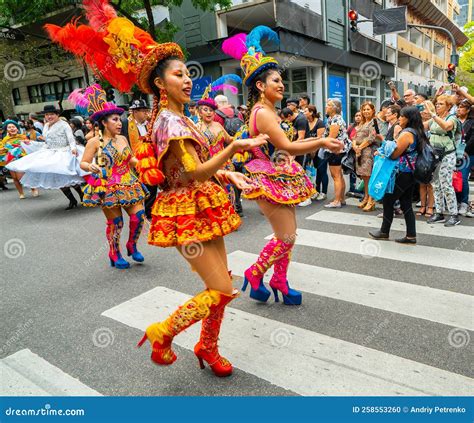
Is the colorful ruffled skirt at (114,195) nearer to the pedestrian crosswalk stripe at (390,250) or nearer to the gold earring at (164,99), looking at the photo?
the pedestrian crosswalk stripe at (390,250)

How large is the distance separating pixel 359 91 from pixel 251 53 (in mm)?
24398

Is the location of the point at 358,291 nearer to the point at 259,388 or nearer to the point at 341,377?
the point at 341,377

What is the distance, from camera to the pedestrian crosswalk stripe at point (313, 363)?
7.91 ft

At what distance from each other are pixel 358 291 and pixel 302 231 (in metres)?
2.21

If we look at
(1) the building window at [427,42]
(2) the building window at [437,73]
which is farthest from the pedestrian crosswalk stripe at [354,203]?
(2) the building window at [437,73]

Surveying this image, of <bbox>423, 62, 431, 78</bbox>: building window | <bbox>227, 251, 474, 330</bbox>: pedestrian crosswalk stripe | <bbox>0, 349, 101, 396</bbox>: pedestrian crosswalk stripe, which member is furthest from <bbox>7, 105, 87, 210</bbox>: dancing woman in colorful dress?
<bbox>423, 62, 431, 78</bbox>: building window

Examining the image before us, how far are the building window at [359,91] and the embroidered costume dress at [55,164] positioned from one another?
19.3m

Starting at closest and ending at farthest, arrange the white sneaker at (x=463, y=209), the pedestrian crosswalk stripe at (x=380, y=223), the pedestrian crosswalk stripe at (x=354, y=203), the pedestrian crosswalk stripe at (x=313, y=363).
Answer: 1. the pedestrian crosswalk stripe at (x=313, y=363)
2. the pedestrian crosswalk stripe at (x=380, y=223)
3. the white sneaker at (x=463, y=209)
4. the pedestrian crosswalk stripe at (x=354, y=203)

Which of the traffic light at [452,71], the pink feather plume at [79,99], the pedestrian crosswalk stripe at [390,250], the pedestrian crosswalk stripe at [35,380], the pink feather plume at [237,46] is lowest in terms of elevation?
the pedestrian crosswalk stripe at [390,250]

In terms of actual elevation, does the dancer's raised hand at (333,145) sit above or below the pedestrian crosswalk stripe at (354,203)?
above

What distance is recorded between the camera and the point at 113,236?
4773mm

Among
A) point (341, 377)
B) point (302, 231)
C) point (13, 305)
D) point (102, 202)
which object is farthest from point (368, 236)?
point (13, 305)

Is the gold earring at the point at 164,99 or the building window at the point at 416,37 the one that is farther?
the building window at the point at 416,37

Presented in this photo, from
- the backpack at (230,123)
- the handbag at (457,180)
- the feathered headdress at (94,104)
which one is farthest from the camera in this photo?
the backpack at (230,123)
